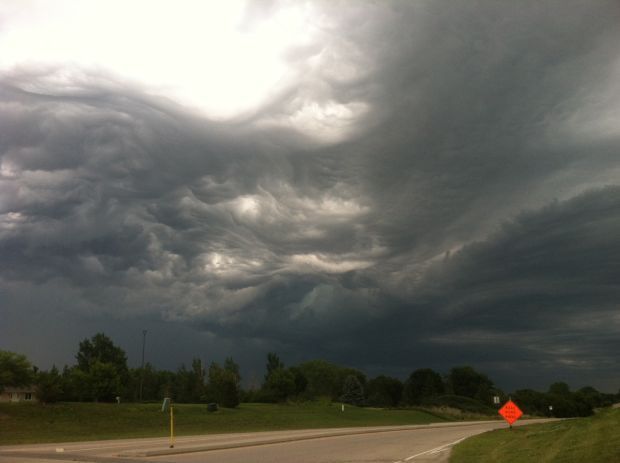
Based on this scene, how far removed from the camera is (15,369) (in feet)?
179

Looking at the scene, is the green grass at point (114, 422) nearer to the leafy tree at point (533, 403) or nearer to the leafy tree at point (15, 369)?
the leafy tree at point (15, 369)

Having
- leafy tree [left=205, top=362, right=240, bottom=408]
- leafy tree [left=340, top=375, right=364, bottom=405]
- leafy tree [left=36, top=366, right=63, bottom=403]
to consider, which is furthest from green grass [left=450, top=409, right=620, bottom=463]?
leafy tree [left=340, top=375, right=364, bottom=405]

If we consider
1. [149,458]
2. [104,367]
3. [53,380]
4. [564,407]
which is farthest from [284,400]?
[149,458]

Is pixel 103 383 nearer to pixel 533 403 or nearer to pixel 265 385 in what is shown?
pixel 265 385

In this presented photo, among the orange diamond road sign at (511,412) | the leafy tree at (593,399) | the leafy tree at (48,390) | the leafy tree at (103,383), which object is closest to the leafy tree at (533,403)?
the leafy tree at (593,399)

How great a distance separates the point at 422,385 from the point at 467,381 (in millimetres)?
→ 18813

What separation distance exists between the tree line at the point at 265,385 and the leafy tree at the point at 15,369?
0.08 m

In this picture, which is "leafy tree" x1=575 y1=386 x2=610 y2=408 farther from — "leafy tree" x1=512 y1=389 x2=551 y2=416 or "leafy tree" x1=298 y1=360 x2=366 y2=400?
"leafy tree" x1=298 y1=360 x2=366 y2=400

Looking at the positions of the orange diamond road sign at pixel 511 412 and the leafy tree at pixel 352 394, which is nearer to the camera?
the orange diamond road sign at pixel 511 412

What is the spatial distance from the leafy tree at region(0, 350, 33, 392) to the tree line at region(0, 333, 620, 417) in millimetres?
82

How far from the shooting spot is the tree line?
63.7m

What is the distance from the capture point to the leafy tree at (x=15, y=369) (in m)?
53.3

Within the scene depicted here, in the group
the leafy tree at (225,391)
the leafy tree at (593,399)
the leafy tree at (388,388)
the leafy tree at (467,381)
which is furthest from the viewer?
the leafy tree at (467,381)

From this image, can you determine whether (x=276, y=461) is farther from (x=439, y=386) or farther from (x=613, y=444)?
(x=439, y=386)
